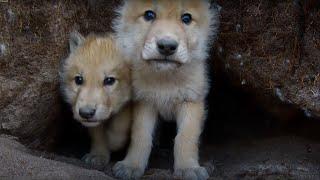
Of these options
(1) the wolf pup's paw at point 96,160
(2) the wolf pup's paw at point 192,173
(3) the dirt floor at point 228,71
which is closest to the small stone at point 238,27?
(3) the dirt floor at point 228,71

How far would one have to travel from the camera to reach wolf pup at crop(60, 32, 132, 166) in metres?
4.29

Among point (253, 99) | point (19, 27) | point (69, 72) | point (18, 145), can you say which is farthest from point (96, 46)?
point (253, 99)

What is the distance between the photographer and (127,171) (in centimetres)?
412

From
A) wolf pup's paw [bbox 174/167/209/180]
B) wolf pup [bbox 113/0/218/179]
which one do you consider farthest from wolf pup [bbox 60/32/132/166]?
wolf pup's paw [bbox 174/167/209/180]

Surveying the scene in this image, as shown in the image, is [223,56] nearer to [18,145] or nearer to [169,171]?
[169,171]

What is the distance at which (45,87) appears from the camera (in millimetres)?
4516

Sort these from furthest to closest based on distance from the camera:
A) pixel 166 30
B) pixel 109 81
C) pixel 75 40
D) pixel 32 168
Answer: pixel 75 40 < pixel 109 81 < pixel 166 30 < pixel 32 168

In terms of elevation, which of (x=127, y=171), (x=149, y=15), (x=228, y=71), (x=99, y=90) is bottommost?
(x=127, y=171)

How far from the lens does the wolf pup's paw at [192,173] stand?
159 inches

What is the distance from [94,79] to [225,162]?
126 centimetres

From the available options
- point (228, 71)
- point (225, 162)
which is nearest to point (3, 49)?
point (228, 71)

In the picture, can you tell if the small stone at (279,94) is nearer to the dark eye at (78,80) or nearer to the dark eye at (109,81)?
the dark eye at (109,81)

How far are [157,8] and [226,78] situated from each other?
3.64 ft

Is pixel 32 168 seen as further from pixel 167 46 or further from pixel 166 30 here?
pixel 166 30
